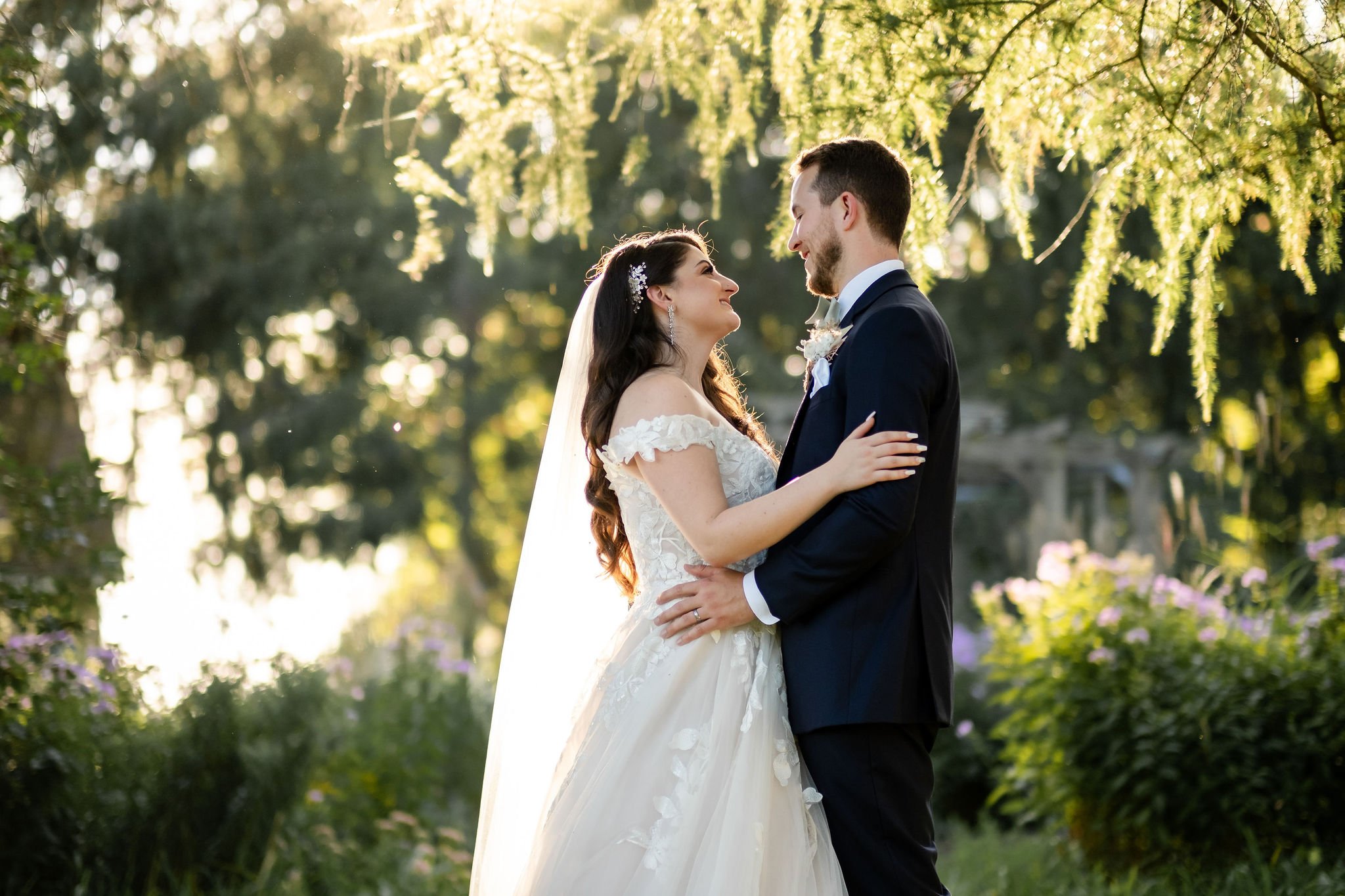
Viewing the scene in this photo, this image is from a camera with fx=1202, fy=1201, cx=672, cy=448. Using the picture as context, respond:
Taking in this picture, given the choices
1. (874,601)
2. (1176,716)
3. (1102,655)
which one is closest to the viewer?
(874,601)

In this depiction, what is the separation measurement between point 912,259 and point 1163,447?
31.4 ft

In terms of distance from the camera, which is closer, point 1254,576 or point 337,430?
point 1254,576

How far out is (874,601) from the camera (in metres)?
2.65

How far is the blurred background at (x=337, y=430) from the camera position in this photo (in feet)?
15.8

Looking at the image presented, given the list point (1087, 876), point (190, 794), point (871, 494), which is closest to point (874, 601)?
point (871, 494)

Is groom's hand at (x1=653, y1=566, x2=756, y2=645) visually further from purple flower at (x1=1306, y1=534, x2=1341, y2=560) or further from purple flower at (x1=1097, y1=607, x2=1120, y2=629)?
purple flower at (x1=1306, y1=534, x2=1341, y2=560)

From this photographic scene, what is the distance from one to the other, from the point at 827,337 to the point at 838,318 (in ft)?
0.26

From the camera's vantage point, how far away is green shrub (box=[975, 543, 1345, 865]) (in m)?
4.68

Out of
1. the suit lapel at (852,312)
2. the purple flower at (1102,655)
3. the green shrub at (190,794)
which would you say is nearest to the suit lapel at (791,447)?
the suit lapel at (852,312)

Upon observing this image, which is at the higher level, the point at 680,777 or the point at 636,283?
the point at 636,283

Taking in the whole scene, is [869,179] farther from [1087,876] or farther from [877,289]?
[1087,876]

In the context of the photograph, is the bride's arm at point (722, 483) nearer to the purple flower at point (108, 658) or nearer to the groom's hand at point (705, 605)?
the groom's hand at point (705, 605)

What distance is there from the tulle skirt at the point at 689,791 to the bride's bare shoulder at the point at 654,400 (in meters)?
0.54

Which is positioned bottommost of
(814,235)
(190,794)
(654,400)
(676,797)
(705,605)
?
(676,797)
